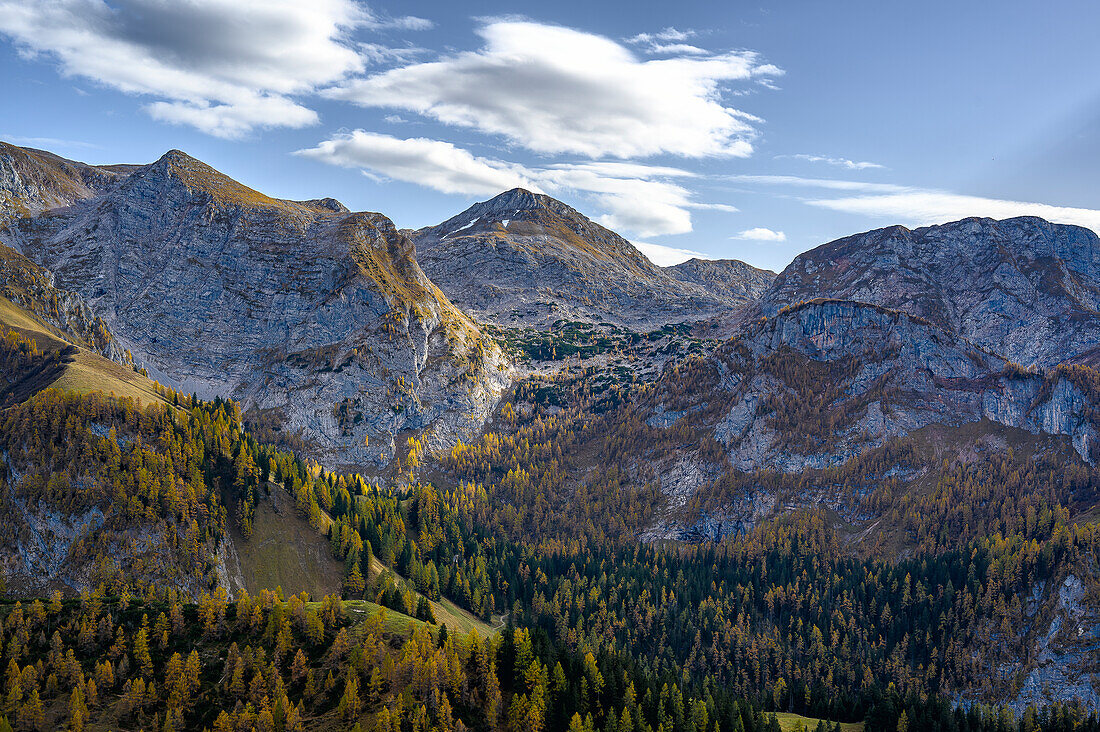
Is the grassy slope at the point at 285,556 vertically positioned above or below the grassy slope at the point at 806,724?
above

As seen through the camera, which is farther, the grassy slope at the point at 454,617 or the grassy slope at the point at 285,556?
the grassy slope at the point at 454,617

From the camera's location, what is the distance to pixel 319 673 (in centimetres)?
10875

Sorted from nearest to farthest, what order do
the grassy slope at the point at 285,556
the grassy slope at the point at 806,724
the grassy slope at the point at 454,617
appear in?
the grassy slope at the point at 806,724 < the grassy slope at the point at 285,556 < the grassy slope at the point at 454,617

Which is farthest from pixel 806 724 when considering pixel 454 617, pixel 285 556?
pixel 285 556

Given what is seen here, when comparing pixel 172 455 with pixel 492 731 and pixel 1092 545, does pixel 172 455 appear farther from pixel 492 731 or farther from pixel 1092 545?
pixel 1092 545

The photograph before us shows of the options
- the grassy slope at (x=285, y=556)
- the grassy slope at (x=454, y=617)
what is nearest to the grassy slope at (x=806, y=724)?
the grassy slope at (x=454, y=617)

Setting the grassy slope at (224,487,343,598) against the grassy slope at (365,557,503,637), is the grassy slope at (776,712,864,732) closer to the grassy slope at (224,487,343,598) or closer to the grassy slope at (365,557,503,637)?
the grassy slope at (365,557,503,637)

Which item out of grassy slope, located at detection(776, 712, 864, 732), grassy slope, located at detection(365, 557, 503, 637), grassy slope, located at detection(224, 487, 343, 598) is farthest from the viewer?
grassy slope, located at detection(365, 557, 503, 637)

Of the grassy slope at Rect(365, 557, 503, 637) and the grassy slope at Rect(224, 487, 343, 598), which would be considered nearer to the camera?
the grassy slope at Rect(224, 487, 343, 598)

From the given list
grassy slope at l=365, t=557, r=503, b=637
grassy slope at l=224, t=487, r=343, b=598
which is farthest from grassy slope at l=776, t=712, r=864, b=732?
grassy slope at l=224, t=487, r=343, b=598

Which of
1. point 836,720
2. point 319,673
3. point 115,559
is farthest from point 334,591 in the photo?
point 836,720

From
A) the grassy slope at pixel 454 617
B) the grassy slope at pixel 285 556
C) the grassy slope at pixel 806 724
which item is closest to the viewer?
the grassy slope at pixel 806 724

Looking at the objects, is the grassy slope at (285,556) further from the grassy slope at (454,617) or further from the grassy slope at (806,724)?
the grassy slope at (806,724)

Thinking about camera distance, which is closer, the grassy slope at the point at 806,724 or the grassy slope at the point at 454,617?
the grassy slope at the point at 806,724
